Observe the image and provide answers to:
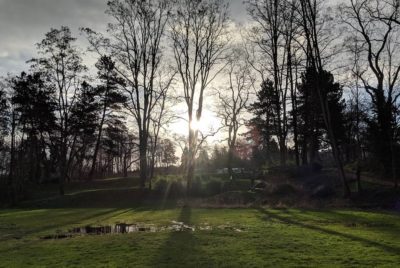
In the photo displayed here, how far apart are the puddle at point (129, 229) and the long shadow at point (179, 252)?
144 cm

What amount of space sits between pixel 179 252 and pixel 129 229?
582cm

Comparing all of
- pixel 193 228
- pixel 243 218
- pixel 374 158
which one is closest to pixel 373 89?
pixel 374 158

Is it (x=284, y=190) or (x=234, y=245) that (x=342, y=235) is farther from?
(x=284, y=190)

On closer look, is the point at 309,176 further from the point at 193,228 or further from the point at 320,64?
the point at 193,228

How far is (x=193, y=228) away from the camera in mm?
15734

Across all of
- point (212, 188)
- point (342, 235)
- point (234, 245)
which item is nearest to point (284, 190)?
point (212, 188)

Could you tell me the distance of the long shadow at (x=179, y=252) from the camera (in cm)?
971

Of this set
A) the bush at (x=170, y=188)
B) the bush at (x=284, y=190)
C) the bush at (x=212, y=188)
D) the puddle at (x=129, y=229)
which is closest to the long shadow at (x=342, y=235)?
the puddle at (x=129, y=229)

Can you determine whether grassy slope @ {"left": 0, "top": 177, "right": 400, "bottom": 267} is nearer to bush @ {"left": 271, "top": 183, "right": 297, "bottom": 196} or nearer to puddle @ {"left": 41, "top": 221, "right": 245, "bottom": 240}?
puddle @ {"left": 41, "top": 221, "right": 245, "bottom": 240}

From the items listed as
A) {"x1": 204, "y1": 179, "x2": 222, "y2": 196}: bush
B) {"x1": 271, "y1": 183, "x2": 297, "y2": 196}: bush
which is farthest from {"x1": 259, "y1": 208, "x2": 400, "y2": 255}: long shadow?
{"x1": 204, "y1": 179, "x2": 222, "y2": 196}: bush

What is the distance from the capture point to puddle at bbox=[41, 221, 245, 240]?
15.2 meters

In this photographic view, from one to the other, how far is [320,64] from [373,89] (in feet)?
27.3

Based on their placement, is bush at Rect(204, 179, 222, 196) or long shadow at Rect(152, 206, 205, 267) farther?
bush at Rect(204, 179, 222, 196)

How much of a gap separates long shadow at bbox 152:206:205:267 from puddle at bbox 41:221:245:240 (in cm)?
144
